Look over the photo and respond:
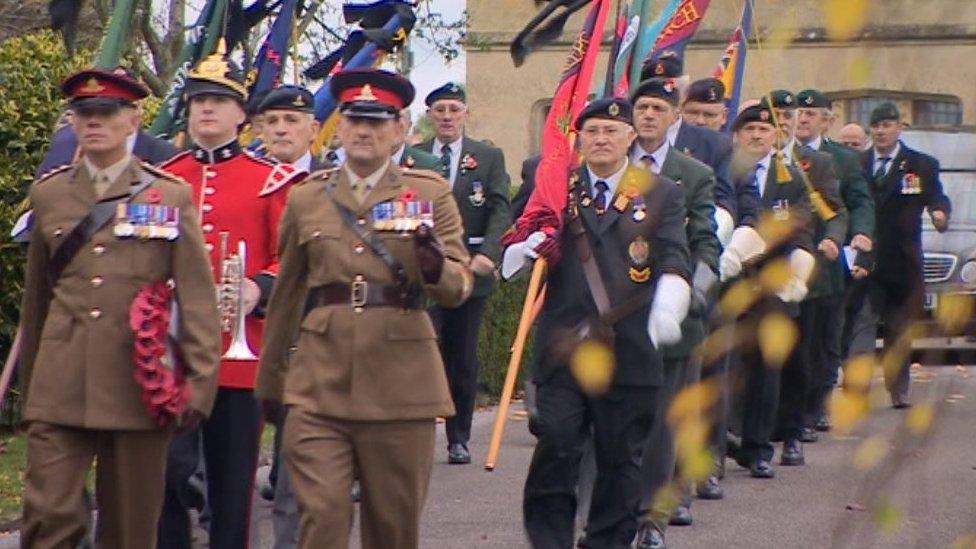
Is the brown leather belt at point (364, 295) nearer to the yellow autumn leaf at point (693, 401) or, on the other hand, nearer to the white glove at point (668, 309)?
the white glove at point (668, 309)

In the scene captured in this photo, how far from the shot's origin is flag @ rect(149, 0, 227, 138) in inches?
380

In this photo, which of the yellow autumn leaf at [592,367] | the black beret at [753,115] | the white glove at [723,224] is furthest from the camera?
the black beret at [753,115]

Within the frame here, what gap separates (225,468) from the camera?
6.97 m

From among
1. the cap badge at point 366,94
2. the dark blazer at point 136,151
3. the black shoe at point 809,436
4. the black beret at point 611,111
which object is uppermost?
the black beret at point 611,111

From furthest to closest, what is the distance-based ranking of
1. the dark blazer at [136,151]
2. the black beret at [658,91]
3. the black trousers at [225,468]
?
the black beret at [658,91]
the dark blazer at [136,151]
the black trousers at [225,468]

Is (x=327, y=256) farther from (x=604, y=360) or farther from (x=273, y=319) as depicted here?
(x=604, y=360)

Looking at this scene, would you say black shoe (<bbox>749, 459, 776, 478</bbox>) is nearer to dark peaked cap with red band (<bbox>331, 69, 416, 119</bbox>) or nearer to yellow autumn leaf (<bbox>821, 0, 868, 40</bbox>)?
dark peaked cap with red band (<bbox>331, 69, 416, 119</bbox>)

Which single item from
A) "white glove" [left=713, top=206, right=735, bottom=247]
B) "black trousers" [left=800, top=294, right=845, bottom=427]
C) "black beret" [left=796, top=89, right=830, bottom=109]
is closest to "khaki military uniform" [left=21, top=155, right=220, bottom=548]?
"black beret" [left=796, top=89, right=830, bottom=109]

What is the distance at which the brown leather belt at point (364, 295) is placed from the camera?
636 cm

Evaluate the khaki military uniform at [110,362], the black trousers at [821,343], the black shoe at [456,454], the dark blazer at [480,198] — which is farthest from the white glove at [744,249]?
the black trousers at [821,343]

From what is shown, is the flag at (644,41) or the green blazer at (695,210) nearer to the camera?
the green blazer at (695,210)

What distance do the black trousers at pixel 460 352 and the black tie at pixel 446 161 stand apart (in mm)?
744

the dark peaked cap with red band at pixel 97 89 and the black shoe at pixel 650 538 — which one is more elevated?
the dark peaked cap with red band at pixel 97 89

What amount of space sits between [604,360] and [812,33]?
79cm
